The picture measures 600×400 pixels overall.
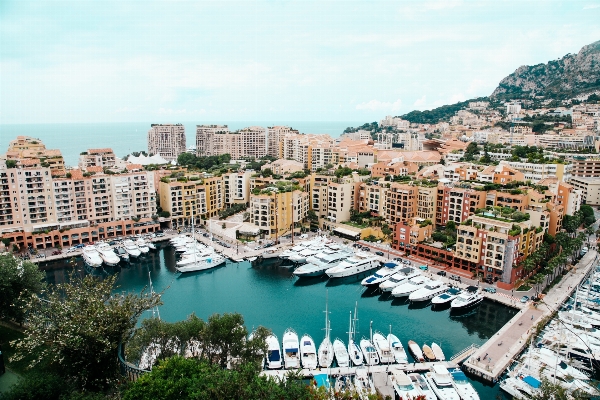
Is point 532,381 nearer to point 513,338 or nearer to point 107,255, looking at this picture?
point 513,338

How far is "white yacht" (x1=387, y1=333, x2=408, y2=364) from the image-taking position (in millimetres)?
25328

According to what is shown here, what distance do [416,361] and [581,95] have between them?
125m

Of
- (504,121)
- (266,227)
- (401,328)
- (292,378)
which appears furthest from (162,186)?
(504,121)

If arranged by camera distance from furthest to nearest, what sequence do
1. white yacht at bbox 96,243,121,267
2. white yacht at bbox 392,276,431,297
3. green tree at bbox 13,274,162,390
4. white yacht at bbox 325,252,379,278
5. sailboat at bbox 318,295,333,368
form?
white yacht at bbox 96,243,121,267 → white yacht at bbox 325,252,379,278 → white yacht at bbox 392,276,431,297 → sailboat at bbox 318,295,333,368 → green tree at bbox 13,274,162,390

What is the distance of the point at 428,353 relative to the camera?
26.0 metres

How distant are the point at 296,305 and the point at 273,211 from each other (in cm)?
1691

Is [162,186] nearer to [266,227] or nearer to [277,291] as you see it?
[266,227]

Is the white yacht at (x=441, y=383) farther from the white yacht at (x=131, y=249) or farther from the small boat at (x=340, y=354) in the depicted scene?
the white yacht at (x=131, y=249)

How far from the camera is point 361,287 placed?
1480 inches

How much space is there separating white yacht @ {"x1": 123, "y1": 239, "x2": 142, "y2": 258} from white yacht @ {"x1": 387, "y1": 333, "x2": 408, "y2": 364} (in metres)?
28.2

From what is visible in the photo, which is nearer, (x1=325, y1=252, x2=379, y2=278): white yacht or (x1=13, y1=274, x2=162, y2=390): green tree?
(x1=13, y1=274, x2=162, y2=390): green tree

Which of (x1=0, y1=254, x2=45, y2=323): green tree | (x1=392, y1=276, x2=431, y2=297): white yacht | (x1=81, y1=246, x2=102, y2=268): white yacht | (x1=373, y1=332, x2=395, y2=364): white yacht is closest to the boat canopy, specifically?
(x1=373, y1=332, x2=395, y2=364): white yacht

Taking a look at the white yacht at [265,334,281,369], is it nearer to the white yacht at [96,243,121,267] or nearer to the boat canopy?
the boat canopy

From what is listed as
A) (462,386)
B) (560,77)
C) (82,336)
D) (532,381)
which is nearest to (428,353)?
(462,386)
